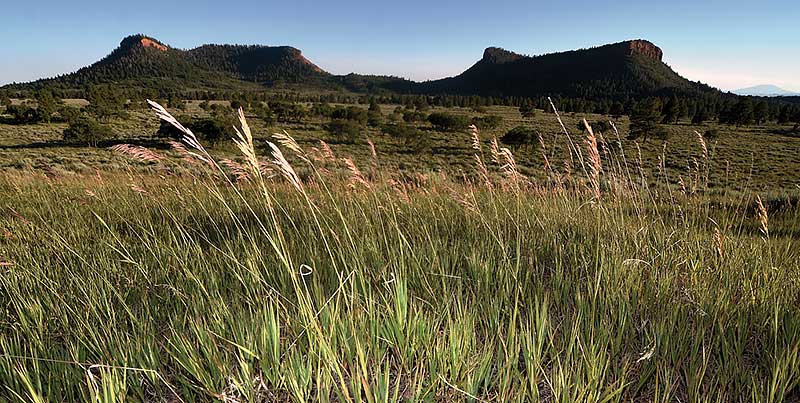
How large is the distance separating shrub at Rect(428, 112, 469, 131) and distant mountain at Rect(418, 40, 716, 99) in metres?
99.6

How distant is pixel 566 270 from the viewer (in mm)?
2578

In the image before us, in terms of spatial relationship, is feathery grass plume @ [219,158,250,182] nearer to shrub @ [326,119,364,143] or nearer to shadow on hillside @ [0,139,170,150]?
shadow on hillside @ [0,139,170,150]

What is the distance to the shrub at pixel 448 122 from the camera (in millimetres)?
60169

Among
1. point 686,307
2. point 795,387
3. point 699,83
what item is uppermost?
point 699,83

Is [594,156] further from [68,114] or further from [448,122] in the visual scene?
[68,114]

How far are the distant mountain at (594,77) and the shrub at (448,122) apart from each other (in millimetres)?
99623

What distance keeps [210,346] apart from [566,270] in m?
2.14

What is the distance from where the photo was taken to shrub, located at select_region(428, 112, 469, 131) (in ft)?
197

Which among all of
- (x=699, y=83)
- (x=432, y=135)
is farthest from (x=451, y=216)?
(x=699, y=83)

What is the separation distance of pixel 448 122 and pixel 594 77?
126 meters

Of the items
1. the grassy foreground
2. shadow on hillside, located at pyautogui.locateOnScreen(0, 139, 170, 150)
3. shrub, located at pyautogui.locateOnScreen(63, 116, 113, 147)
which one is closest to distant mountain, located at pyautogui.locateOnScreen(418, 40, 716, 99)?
shadow on hillside, located at pyautogui.locateOnScreen(0, 139, 170, 150)

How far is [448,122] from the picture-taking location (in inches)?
2395

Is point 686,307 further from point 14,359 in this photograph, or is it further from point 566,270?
point 14,359

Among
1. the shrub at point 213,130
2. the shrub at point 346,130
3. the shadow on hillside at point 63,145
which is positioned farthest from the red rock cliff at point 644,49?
the shadow on hillside at point 63,145
